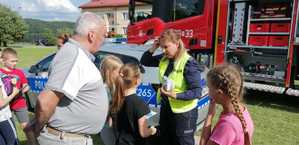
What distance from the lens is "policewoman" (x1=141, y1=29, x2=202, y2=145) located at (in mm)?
3395

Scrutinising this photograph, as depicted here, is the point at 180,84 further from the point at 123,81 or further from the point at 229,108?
the point at 229,108

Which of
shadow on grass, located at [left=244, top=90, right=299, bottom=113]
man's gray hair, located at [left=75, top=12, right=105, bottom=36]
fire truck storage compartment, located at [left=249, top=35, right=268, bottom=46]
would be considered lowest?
shadow on grass, located at [left=244, top=90, right=299, bottom=113]

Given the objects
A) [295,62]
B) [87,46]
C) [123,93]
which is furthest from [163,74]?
[295,62]

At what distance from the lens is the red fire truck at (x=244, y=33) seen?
8075 millimetres

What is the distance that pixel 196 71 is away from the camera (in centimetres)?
342

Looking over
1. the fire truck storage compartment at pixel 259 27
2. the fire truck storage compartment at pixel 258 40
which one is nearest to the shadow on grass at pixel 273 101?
the fire truck storage compartment at pixel 258 40

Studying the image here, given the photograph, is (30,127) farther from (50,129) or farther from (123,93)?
(123,93)

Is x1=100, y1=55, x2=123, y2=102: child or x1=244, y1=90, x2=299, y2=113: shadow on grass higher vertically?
x1=100, y1=55, x2=123, y2=102: child

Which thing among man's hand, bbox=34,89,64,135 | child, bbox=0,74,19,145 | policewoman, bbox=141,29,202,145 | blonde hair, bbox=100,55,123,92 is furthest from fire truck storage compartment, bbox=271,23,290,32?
man's hand, bbox=34,89,64,135

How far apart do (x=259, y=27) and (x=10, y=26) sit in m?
51.5

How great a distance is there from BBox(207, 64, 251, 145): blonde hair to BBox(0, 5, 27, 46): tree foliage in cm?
5489

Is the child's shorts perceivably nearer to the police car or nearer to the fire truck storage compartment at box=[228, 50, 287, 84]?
the police car

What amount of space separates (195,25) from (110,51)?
4011 millimetres

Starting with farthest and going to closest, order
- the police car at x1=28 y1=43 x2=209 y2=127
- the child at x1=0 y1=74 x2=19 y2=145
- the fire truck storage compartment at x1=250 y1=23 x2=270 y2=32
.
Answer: the fire truck storage compartment at x1=250 y1=23 x2=270 y2=32
the police car at x1=28 y1=43 x2=209 y2=127
the child at x1=0 y1=74 x2=19 y2=145
